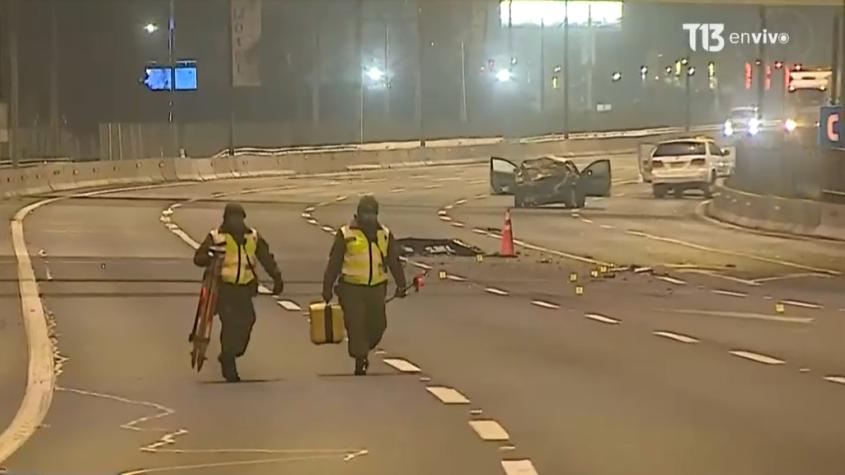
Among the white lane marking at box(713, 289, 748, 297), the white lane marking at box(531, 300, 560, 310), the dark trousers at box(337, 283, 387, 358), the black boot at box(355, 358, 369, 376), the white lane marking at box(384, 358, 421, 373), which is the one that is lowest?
the white lane marking at box(713, 289, 748, 297)

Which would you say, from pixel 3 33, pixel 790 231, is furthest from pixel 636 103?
pixel 790 231

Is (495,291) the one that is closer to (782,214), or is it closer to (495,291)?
(495,291)

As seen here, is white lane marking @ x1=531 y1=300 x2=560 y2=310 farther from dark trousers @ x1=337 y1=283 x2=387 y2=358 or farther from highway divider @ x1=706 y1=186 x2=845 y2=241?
highway divider @ x1=706 y1=186 x2=845 y2=241

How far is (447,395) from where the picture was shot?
13.4 metres

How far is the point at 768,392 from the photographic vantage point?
13523mm

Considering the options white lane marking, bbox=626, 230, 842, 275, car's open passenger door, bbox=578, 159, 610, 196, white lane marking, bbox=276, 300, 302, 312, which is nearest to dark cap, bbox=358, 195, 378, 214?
white lane marking, bbox=276, 300, 302, 312

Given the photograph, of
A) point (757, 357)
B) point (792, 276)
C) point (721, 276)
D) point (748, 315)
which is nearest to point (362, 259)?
point (757, 357)

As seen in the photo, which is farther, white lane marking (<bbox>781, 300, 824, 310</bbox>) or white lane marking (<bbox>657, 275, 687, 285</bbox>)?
white lane marking (<bbox>657, 275, 687, 285</bbox>)

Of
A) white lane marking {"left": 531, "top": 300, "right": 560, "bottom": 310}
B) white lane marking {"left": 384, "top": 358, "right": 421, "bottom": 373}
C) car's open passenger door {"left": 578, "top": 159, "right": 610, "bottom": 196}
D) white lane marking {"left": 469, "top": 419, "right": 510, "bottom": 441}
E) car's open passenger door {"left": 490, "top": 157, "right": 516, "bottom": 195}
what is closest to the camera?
white lane marking {"left": 469, "top": 419, "right": 510, "bottom": 441}

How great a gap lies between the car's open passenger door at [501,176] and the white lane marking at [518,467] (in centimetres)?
4323

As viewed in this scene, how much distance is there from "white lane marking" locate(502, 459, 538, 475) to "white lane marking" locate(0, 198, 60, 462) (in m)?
2.99

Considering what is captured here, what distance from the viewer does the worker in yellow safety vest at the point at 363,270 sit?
47.2 ft

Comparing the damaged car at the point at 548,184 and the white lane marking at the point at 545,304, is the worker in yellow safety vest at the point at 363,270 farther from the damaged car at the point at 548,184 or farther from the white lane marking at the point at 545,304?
the damaged car at the point at 548,184

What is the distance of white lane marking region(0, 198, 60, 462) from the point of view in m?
11.5
